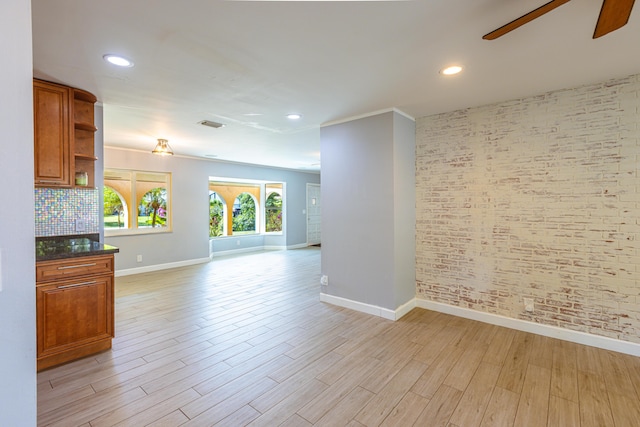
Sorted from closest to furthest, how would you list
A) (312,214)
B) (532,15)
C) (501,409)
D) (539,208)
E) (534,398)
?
(532,15), (501,409), (534,398), (539,208), (312,214)

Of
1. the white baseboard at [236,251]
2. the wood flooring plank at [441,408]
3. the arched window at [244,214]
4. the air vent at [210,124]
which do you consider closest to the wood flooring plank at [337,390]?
the wood flooring plank at [441,408]

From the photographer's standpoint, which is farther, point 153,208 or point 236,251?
point 236,251

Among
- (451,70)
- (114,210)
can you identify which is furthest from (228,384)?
(114,210)

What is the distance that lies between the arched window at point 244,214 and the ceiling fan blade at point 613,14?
7972mm

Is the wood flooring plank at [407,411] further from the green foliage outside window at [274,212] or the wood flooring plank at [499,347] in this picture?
the green foliage outside window at [274,212]

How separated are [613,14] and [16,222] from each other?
261cm

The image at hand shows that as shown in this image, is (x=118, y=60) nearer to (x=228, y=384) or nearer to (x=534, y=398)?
(x=228, y=384)

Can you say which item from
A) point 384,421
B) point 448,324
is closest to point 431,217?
point 448,324

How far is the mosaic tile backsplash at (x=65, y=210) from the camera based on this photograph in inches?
116

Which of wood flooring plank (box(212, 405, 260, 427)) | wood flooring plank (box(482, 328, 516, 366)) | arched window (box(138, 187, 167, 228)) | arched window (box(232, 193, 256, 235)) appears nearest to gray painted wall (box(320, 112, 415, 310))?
wood flooring plank (box(482, 328, 516, 366))

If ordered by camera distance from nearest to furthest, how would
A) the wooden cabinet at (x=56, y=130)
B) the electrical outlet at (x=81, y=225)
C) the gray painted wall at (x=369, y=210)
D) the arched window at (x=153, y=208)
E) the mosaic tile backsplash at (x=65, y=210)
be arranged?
the wooden cabinet at (x=56, y=130)
the mosaic tile backsplash at (x=65, y=210)
the electrical outlet at (x=81, y=225)
the gray painted wall at (x=369, y=210)
the arched window at (x=153, y=208)

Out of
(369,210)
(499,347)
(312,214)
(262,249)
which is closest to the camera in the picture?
(499,347)

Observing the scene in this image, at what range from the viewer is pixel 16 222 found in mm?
902

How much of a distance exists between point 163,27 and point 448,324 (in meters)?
3.76
